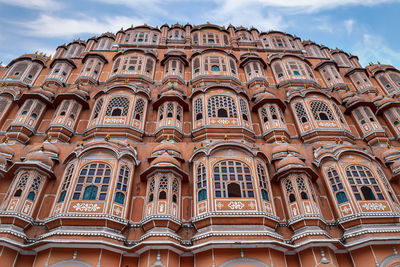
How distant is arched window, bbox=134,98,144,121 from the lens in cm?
1998

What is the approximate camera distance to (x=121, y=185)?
1477cm

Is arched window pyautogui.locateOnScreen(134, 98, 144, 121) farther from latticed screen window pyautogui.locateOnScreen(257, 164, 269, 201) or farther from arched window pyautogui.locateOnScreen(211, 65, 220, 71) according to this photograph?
latticed screen window pyautogui.locateOnScreen(257, 164, 269, 201)

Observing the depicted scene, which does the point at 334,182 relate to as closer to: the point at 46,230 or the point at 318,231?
the point at 318,231

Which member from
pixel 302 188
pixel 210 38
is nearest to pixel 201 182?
pixel 302 188

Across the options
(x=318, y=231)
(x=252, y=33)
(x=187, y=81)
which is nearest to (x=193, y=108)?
(x=187, y=81)

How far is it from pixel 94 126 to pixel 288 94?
46.1ft

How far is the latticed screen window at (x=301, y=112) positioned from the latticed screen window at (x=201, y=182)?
8695 millimetres

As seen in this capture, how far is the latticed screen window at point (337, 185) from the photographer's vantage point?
1497 centimetres

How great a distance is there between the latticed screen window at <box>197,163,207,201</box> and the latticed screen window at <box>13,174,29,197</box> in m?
8.32

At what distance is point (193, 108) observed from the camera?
20766mm

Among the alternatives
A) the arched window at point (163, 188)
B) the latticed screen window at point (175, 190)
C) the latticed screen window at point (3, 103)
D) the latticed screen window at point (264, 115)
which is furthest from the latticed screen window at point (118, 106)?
the latticed screen window at point (264, 115)

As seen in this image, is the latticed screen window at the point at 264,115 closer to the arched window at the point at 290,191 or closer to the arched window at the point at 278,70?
the arched window at the point at 278,70

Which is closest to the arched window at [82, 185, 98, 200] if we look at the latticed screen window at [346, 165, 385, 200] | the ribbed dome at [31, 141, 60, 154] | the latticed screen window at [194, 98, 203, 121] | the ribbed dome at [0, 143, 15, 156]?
the ribbed dome at [31, 141, 60, 154]

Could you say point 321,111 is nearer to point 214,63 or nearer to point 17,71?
point 214,63
